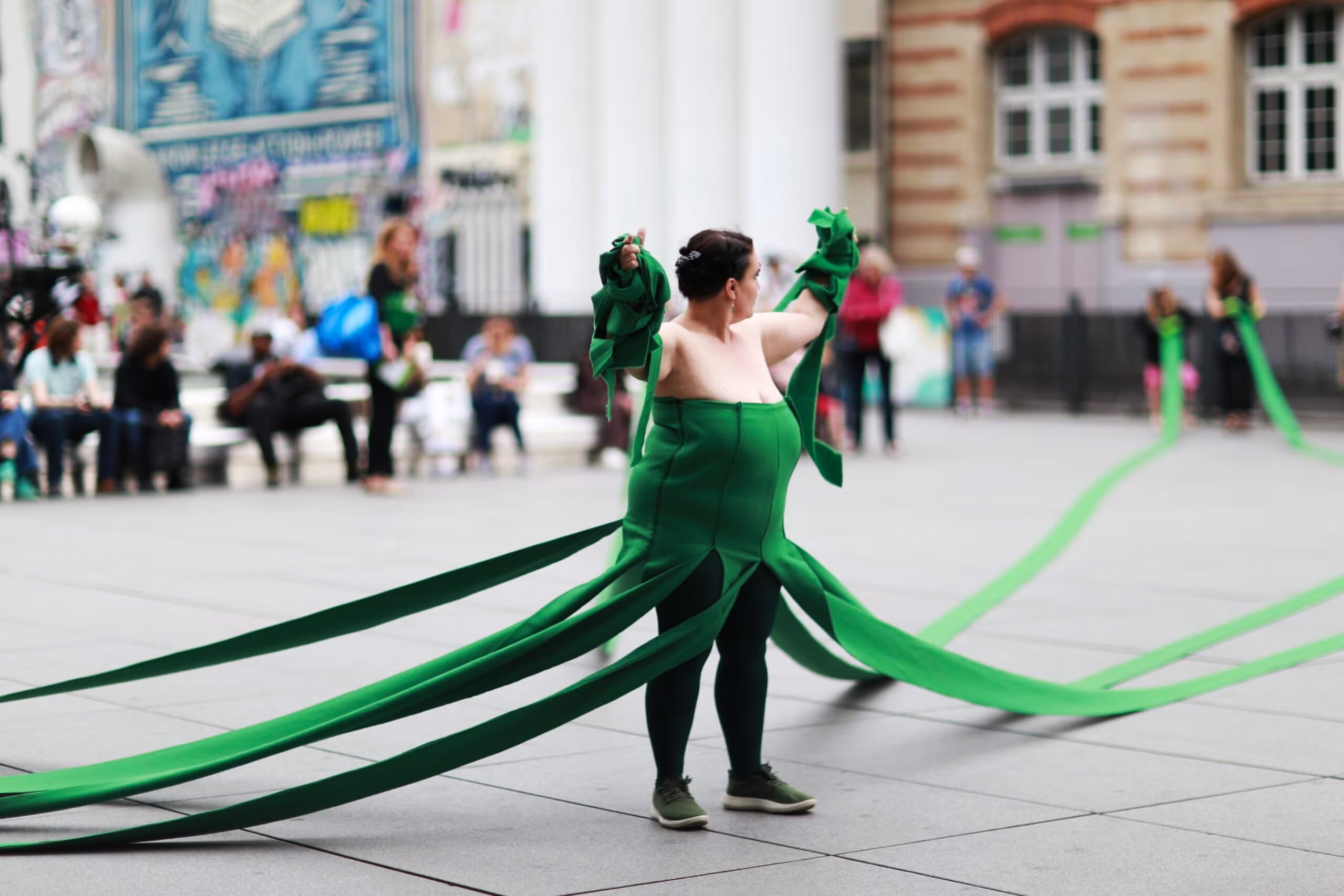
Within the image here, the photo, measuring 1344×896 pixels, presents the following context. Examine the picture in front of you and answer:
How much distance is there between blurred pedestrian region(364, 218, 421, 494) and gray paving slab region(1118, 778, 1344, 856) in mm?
9324

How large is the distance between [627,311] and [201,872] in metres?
1.71

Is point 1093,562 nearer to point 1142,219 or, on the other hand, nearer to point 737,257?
point 737,257

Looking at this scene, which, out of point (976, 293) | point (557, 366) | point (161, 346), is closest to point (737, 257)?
point (161, 346)

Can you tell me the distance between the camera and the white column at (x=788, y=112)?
87.1 feet

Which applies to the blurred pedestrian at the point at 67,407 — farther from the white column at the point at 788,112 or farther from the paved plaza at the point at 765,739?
the white column at the point at 788,112

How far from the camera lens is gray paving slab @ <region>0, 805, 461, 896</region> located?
4352mm

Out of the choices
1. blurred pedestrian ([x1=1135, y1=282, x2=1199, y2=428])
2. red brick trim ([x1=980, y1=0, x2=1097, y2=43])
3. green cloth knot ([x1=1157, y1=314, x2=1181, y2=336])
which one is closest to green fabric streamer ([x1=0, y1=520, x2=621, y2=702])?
green cloth knot ([x1=1157, y1=314, x2=1181, y2=336])

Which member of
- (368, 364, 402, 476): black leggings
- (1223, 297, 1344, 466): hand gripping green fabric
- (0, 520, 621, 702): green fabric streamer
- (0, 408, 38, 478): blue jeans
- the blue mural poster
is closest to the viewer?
(0, 520, 621, 702): green fabric streamer

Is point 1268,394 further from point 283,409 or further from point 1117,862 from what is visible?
point 1117,862

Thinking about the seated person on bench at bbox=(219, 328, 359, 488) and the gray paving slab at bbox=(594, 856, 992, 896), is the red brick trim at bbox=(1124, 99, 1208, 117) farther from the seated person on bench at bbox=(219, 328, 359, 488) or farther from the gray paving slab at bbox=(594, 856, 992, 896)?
the gray paving slab at bbox=(594, 856, 992, 896)

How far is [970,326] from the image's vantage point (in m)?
23.1

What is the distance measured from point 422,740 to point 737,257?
188 centimetres

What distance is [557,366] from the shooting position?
82.1 ft

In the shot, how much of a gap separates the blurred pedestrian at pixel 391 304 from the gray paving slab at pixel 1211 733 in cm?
801
